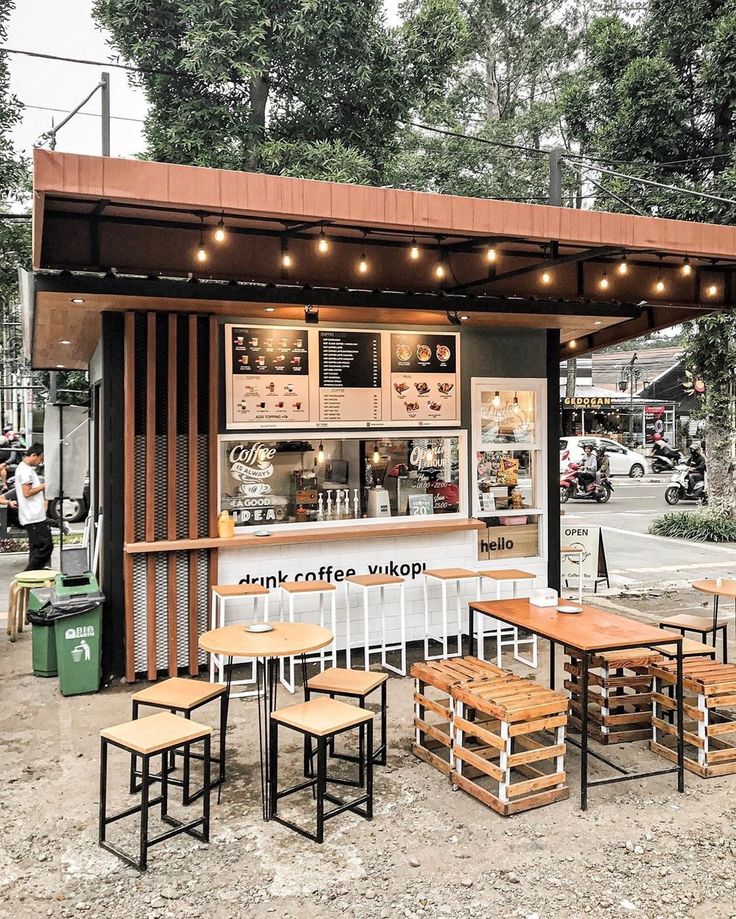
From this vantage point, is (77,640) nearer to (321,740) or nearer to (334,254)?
(321,740)

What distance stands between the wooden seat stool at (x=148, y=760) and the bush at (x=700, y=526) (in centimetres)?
1148

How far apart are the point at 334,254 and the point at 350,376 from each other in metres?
1.07

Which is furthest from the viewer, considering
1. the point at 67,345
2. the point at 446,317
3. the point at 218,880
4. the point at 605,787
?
the point at 67,345

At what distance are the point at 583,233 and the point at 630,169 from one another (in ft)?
27.8

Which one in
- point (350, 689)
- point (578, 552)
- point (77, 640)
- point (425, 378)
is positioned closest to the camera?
point (350, 689)

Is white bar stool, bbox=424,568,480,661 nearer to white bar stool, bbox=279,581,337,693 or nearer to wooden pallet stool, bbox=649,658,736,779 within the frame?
white bar stool, bbox=279,581,337,693

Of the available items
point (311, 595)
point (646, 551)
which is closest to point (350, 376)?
point (311, 595)

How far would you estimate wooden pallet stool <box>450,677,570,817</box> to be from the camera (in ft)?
12.5

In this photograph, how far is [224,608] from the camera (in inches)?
236

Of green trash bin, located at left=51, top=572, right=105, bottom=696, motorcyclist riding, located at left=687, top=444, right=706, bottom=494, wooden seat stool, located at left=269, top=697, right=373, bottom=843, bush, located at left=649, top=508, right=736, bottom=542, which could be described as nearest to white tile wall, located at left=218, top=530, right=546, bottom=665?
green trash bin, located at left=51, top=572, right=105, bottom=696

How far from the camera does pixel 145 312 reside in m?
5.89

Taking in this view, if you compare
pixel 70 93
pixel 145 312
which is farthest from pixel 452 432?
pixel 70 93

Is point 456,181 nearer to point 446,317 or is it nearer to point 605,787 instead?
point 446,317

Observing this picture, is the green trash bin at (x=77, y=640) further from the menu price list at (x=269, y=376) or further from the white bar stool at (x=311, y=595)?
the menu price list at (x=269, y=376)
